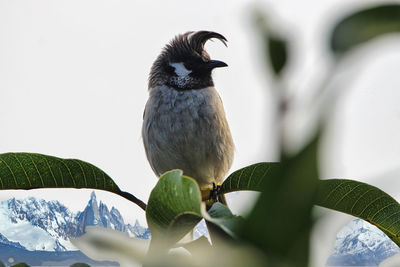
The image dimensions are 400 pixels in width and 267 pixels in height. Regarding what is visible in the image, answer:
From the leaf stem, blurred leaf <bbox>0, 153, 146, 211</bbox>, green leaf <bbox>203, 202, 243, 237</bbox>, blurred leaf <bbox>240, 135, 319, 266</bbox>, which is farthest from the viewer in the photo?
the leaf stem

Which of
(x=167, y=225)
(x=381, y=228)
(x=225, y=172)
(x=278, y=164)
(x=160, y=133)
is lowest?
(x=225, y=172)

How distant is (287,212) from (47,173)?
1.02 meters

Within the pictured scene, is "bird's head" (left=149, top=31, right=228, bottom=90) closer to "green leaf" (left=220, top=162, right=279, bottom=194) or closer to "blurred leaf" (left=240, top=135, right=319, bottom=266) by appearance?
"green leaf" (left=220, top=162, right=279, bottom=194)

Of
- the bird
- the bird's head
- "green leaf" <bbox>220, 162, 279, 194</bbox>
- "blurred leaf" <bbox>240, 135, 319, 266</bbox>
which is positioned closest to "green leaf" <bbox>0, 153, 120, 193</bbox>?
"green leaf" <bbox>220, 162, 279, 194</bbox>

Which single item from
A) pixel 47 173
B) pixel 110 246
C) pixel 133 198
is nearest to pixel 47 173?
pixel 47 173

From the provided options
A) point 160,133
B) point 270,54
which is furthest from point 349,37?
point 160,133

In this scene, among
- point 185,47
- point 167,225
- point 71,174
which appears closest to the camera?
point 167,225

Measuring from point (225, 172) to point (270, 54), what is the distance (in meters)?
3.21

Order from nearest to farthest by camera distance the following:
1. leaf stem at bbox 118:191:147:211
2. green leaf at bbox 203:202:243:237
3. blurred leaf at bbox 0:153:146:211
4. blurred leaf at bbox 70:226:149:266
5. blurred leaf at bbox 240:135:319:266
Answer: blurred leaf at bbox 240:135:319:266 → blurred leaf at bbox 70:226:149:266 → green leaf at bbox 203:202:243:237 → blurred leaf at bbox 0:153:146:211 → leaf stem at bbox 118:191:147:211

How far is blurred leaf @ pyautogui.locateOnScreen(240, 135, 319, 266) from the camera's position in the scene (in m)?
0.19

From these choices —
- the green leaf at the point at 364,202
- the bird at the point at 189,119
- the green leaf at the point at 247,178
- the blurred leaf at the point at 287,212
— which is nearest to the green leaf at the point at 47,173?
the green leaf at the point at 247,178

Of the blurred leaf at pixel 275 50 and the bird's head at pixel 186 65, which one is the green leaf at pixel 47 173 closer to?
the blurred leaf at pixel 275 50

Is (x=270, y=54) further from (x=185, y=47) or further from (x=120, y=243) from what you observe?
(x=185, y=47)

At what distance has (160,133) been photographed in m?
3.12
